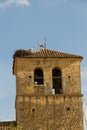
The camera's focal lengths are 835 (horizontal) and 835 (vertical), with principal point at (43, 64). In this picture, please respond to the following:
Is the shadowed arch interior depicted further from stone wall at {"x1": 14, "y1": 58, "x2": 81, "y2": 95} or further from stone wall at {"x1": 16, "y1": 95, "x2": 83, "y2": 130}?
Answer: stone wall at {"x1": 16, "y1": 95, "x2": 83, "y2": 130}

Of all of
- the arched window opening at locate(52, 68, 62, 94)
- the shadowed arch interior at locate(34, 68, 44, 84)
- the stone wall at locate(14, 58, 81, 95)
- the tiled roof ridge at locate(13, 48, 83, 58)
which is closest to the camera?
the stone wall at locate(14, 58, 81, 95)

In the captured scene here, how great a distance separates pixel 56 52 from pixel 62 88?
6.93 feet

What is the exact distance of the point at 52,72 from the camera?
1745 inches

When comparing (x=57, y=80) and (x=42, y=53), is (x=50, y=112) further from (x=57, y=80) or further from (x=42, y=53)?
(x=42, y=53)

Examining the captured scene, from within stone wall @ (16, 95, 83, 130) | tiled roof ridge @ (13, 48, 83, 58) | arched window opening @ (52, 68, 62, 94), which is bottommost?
stone wall @ (16, 95, 83, 130)

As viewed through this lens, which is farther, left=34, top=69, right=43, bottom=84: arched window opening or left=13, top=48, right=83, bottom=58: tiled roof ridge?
left=34, top=69, right=43, bottom=84: arched window opening

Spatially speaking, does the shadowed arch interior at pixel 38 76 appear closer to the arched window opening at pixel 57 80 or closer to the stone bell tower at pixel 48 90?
the stone bell tower at pixel 48 90

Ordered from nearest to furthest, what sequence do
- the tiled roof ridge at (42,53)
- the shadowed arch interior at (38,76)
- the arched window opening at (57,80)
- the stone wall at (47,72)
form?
the stone wall at (47,72)
the tiled roof ridge at (42,53)
the shadowed arch interior at (38,76)
the arched window opening at (57,80)

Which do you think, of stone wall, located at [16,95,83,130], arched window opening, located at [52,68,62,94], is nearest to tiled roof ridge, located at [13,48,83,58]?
arched window opening, located at [52,68,62,94]

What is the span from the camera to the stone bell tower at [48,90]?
43.3 meters

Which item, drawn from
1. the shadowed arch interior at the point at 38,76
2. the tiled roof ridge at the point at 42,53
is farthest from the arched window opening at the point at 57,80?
the tiled roof ridge at the point at 42,53

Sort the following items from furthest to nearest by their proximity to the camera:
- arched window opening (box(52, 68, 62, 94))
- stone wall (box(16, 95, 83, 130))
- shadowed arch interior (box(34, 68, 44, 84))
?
arched window opening (box(52, 68, 62, 94)) → shadowed arch interior (box(34, 68, 44, 84)) → stone wall (box(16, 95, 83, 130))

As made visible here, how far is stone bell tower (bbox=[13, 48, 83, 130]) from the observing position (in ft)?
142

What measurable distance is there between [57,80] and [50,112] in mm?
2045
